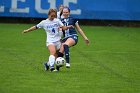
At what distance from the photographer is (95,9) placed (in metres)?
31.7

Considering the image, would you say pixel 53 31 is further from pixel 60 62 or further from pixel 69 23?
pixel 60 62

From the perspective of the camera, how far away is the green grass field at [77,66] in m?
12.5

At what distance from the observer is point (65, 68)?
1568cm

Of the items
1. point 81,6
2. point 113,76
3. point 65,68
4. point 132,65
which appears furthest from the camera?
point 81,6

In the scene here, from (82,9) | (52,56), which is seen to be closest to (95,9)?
(82,9)

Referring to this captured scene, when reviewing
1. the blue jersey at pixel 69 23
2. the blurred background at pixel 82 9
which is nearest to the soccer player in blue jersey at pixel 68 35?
the blue jersey at pixel 69 23

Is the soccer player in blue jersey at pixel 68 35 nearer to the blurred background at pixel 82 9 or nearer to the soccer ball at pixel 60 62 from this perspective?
the soccer ball at pixel 60 62

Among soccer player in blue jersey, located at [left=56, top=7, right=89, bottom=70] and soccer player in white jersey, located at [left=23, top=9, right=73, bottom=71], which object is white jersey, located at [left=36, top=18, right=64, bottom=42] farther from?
soccer player in blue jersey, located at [left=56, top=7, right=89, bottom=70]

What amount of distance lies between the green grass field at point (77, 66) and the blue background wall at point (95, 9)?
15.2ft

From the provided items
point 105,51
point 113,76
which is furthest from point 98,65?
point 105,51

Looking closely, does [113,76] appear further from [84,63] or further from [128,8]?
[128,8]

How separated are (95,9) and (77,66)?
15.7 meters

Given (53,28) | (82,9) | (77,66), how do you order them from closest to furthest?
1. (53,28)
2. (77,66)
3. (82,9)

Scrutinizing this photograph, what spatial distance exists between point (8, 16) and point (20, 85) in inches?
771
